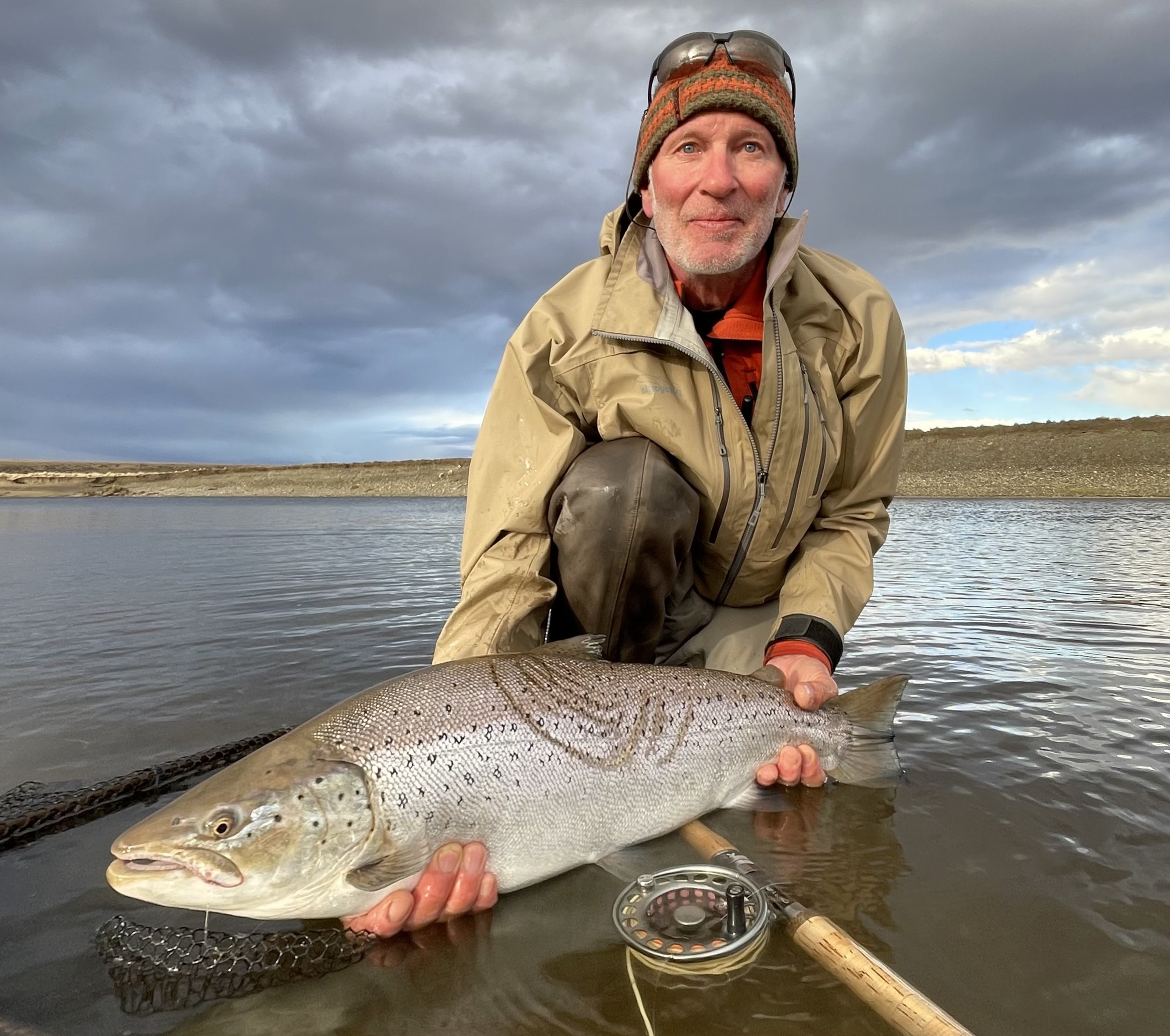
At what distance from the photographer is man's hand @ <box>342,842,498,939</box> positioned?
85.0 inches

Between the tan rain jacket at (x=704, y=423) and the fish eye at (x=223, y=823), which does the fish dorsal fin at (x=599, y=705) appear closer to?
the tan rain jacket at (x=704, y=423)

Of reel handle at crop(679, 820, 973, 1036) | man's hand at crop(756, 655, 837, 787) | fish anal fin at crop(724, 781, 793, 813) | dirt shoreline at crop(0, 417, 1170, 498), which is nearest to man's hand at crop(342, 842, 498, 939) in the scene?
reel handle at crop(679, 820, 973, 1036)

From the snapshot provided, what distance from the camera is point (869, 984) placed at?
1647mm

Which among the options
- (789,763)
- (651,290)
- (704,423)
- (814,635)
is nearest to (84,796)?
(789,763)

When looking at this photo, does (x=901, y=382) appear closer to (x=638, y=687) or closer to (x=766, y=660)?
(x=766, y=660)

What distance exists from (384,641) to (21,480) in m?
92.2

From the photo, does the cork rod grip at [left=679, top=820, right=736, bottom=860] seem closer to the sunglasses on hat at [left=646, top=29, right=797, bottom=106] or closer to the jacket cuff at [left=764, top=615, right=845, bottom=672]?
the jacket cuff at [left=764, top=615, right=845, bottom=672]

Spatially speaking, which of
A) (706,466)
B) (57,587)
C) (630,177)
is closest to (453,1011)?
(706,466)

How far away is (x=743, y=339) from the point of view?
146 inches

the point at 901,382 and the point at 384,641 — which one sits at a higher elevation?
the point at 901,382

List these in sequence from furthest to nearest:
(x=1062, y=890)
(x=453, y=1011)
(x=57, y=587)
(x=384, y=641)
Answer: (x=57, y=587) → (x=384, y=641) → (x=1062, y=890) → (x=453, y=1011)

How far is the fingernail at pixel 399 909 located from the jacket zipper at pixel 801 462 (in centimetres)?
233

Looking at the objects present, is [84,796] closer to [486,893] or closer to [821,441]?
[486,893]

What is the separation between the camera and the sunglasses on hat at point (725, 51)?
3.73 metres
